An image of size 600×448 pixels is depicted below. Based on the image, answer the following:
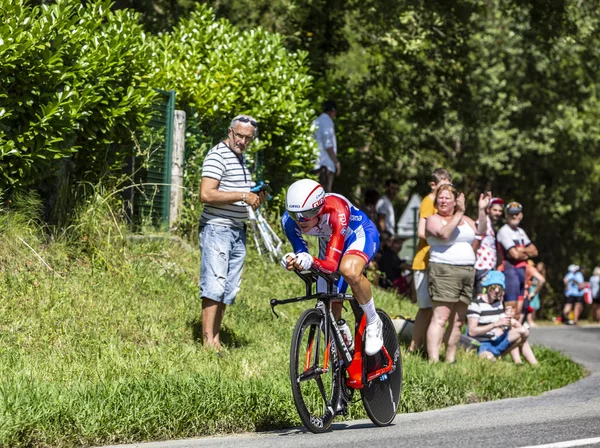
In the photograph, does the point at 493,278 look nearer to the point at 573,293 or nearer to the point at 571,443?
the point at 571,443

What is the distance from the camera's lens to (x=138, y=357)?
9.12 m

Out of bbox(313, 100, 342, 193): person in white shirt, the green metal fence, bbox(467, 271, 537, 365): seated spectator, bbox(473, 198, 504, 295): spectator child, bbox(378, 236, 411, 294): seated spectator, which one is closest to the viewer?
bbox(467, 271, 537, 365): seated spectator

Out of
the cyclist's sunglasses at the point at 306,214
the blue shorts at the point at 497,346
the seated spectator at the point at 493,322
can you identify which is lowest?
the blue shorts at the point at 497,346

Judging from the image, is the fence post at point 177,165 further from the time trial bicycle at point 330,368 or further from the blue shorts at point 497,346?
the time trial bicycle at point 330,368

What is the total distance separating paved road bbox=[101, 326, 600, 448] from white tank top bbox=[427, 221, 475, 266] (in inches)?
66.1

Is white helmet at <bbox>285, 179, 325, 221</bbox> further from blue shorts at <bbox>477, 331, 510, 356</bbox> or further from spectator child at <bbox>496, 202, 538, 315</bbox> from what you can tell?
spectator child at <bbox>496, 202, 538, 315</bbox>

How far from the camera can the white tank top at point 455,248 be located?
37.8 ft

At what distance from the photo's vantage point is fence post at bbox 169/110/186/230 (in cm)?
1400

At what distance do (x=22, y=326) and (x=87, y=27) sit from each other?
357 cm

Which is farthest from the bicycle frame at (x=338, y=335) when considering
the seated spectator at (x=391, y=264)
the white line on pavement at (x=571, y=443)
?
the seated spectator at (x=391, y=264)

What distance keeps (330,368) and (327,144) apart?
29.9 ft

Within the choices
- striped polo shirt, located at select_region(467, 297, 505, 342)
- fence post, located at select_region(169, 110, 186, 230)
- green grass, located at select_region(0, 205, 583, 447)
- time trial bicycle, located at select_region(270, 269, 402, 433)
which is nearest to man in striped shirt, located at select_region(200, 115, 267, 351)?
green grass, located at select_region(0, 205, 583, 447)

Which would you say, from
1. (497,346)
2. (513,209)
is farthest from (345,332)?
(513,209)

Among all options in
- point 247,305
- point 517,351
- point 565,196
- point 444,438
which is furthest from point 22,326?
point 565,196
